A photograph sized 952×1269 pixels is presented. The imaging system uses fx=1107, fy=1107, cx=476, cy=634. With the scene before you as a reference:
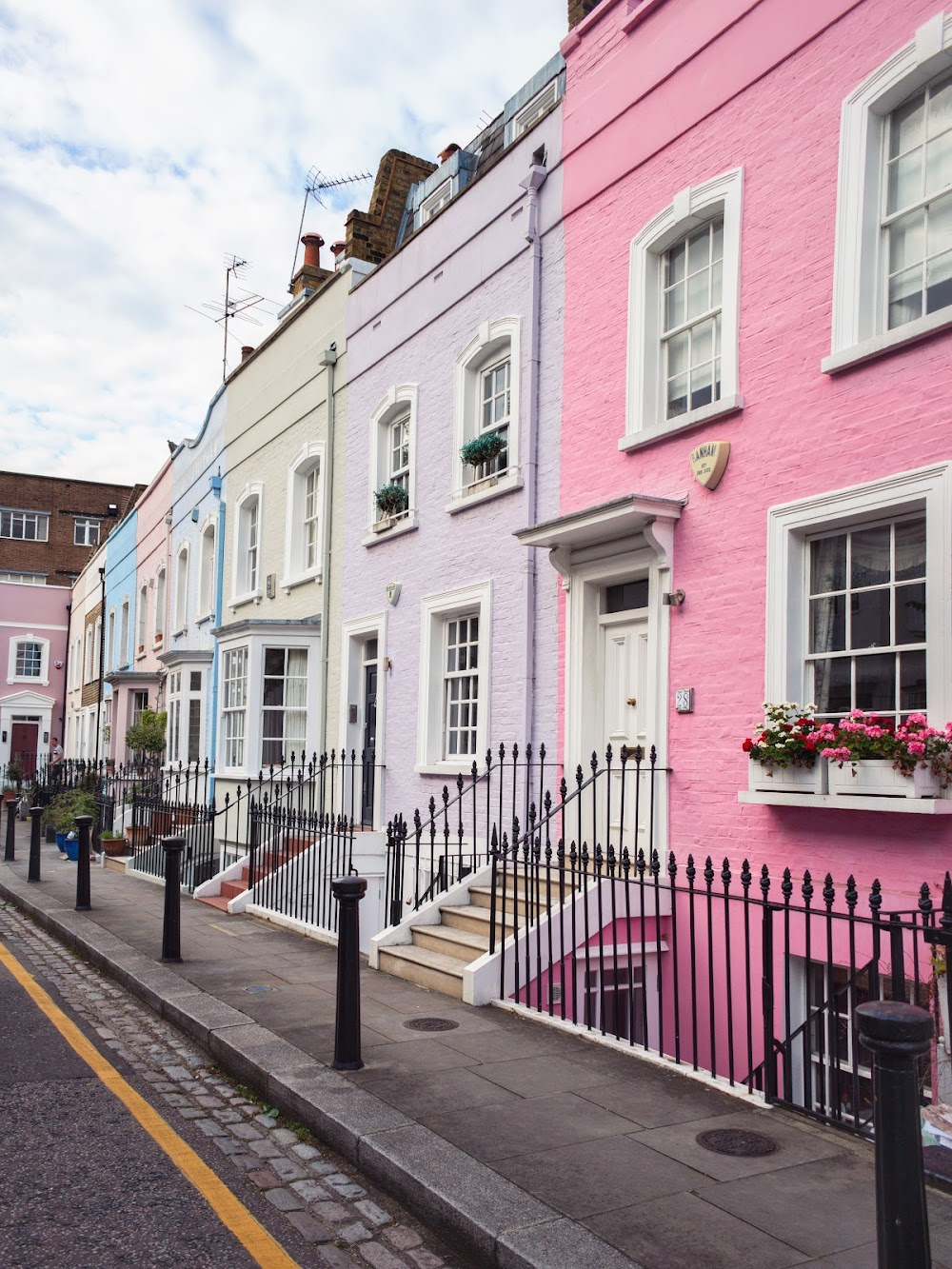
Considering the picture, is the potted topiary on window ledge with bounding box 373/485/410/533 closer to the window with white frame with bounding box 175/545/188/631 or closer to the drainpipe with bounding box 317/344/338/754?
the drainpipe with bounding box 317/344/338/754

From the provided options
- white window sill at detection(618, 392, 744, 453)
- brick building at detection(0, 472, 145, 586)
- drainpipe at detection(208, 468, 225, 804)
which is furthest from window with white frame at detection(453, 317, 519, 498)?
brick building at detection(0, 472, 145, 586)

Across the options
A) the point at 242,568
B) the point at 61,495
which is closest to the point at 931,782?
the point at 242,568

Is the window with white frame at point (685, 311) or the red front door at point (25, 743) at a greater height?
the window with white frame at point (685, 311)

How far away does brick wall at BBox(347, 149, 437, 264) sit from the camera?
1634 cm

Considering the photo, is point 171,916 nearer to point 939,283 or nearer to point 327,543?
point 327,543

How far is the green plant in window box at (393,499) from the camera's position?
1381cm

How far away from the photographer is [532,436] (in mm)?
11188

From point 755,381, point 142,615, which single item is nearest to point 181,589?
point 142,615

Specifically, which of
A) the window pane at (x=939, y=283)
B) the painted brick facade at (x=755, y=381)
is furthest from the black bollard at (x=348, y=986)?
the window pane at (x=939, y=283)

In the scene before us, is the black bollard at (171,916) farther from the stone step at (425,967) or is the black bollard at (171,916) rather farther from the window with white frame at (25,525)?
the window with white frame at (25,525)

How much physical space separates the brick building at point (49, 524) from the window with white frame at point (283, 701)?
120 ft

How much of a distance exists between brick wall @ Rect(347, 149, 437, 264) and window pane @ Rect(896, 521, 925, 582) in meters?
11.0

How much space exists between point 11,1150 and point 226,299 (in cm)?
2022

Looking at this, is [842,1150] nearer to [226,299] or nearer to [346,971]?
[346,971]
